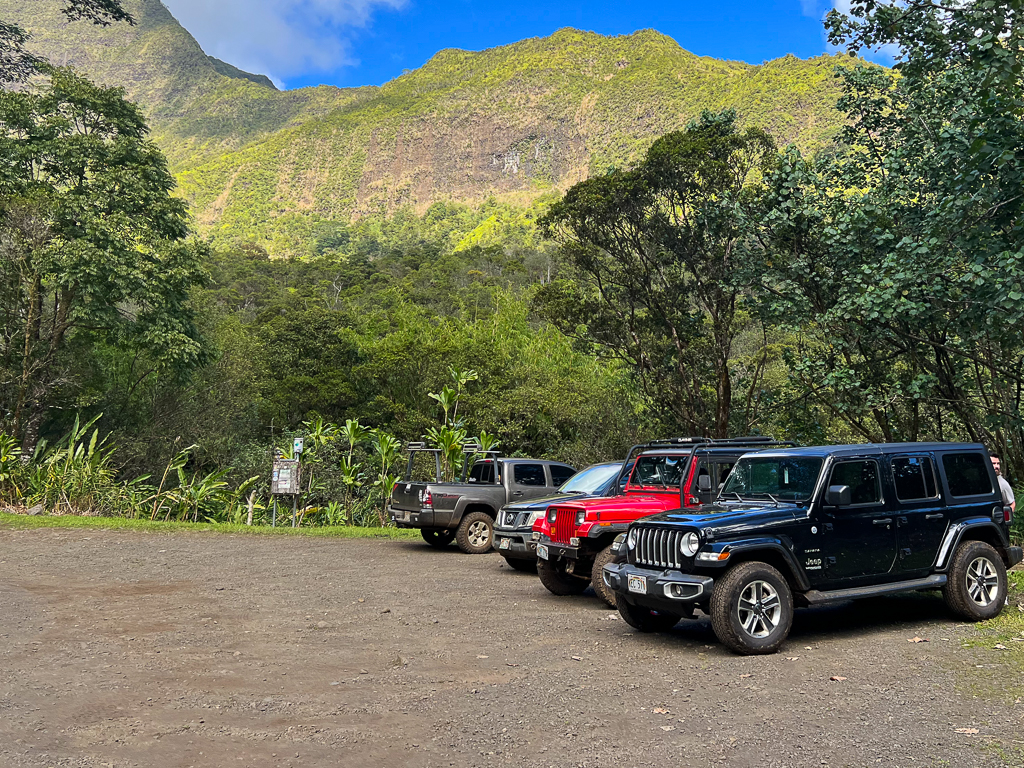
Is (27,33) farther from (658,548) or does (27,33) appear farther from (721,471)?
(658,548)

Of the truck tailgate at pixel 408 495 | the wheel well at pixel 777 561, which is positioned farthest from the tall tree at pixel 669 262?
the wheel well at pixel 777 561

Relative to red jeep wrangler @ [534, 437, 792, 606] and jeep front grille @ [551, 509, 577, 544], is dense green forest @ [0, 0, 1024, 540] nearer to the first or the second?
red jeep wrangler @ [534, 437, 792, 606]

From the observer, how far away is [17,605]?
8734 millimetres

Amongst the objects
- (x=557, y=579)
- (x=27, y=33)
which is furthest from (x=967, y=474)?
(x=27, y=33)

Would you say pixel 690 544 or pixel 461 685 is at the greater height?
pixel 690 544

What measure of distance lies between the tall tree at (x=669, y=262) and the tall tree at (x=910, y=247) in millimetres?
2457

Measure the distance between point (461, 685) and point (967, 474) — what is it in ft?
18.9

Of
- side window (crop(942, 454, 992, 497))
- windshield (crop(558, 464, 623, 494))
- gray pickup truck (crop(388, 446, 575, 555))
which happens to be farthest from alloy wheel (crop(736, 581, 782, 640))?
gray pickup truck (crop(388, 446, 575, 555))

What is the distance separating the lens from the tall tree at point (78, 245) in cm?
2188

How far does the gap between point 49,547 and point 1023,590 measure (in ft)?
46.8

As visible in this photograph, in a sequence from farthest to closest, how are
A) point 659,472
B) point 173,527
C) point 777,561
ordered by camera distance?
1. point 173,527
2. point 659,472
3. point 777,561

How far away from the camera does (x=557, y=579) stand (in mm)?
9891

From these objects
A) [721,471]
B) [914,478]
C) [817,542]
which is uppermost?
[721,471]

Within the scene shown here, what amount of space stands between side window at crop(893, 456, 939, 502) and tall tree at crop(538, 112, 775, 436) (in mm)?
10542
